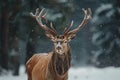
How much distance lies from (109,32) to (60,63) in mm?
26397

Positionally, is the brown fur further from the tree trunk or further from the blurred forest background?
the tree trunk

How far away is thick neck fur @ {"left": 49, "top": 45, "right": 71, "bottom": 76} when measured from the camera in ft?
48.9

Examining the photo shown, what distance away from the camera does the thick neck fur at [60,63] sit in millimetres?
14891

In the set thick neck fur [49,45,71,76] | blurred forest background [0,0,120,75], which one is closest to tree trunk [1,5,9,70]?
blurred forest background [0,0,120,75]

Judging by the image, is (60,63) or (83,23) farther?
(83,23)

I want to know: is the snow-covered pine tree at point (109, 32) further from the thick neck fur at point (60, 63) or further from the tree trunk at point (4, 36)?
the thick neck fur at point (60, 63)

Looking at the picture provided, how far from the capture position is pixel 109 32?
41188 mm

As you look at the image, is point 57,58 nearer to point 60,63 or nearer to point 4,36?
point 60,63

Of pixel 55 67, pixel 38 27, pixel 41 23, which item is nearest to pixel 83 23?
pixel 41 23

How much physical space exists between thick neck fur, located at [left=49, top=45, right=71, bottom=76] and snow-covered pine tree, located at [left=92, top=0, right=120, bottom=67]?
23.2 metres

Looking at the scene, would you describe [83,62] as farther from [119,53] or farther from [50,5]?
[50,5]

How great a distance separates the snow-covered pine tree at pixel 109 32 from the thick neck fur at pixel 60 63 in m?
23.2

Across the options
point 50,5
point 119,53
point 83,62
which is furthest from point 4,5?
point 83,62

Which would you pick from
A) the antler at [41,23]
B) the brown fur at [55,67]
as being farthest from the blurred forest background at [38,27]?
the brown fur at [55,67]
